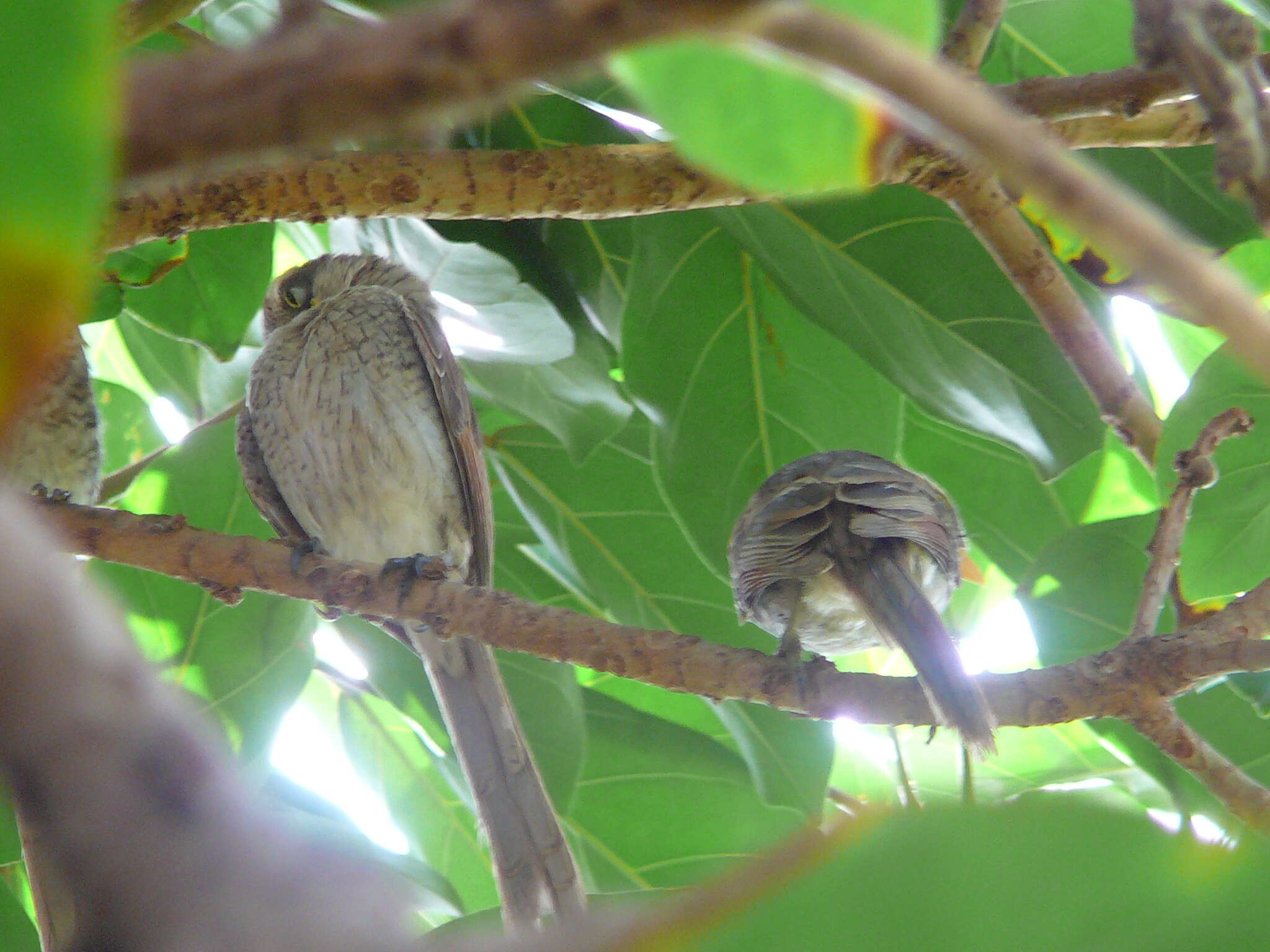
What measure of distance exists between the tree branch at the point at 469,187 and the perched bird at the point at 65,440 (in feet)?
2.41

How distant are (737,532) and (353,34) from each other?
63.3 inches

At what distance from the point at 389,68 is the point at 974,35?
4.49 ft

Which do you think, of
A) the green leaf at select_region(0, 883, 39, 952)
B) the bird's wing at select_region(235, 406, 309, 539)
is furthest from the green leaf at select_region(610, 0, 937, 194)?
the bird's wing at select_region(235, 406, 309, 539)

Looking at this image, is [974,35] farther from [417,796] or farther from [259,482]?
[417,796]

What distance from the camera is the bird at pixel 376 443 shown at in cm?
248

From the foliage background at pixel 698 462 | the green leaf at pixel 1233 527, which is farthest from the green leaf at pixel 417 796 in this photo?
the green leaf at pixel 1233 527

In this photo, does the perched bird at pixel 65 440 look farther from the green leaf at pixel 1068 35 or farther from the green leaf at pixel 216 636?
the green leaf at pixel 1068 35


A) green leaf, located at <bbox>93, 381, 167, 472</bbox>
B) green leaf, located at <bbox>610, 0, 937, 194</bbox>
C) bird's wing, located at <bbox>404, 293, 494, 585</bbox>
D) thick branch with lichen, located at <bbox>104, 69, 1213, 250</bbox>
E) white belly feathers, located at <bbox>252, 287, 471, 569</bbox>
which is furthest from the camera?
green leaf, located at <bbox>93, 381, 167, 472</bbox>

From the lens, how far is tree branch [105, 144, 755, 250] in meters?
1.59

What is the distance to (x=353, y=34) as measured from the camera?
281 mm

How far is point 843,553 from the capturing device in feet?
5.93

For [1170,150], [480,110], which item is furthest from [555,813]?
[480,110]

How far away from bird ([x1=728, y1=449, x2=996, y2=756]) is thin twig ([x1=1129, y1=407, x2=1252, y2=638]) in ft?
0.94

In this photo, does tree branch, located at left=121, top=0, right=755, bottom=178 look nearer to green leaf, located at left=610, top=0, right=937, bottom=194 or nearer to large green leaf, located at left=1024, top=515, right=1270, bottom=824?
green leaf, located at left=610, top=0, right=937, bottom=194
